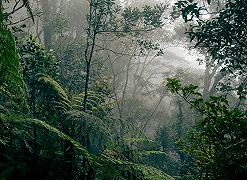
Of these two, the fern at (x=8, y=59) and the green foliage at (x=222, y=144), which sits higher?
the green foliage at (x=222, y=144)

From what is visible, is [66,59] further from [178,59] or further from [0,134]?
[178,59]

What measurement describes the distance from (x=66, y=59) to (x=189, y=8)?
15133mm

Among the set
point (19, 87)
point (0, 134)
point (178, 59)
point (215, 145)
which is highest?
point (178, 59)

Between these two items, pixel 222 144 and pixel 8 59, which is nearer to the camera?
pixel 8 59

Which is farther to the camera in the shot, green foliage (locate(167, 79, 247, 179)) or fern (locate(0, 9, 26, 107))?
green foliage (locate(167, 79, 247, 179))

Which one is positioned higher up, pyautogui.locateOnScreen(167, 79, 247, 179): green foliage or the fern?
pyautogui.locateOnScreen(167, 79, 247, 179): green foliage

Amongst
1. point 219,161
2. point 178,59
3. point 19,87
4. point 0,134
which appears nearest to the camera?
point 19,87

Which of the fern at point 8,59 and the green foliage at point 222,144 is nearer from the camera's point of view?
the fern at point 8,59

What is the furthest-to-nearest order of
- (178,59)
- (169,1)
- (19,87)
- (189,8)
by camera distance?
(178,59), (169,1), (189,8), (19,87)

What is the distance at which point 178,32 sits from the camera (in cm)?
2633

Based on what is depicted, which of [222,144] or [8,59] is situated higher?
[222,144]

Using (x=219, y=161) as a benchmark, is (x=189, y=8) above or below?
above

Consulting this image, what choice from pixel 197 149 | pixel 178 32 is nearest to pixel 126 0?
pixel 178 32

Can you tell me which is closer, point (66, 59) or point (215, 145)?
point (215, 145)
